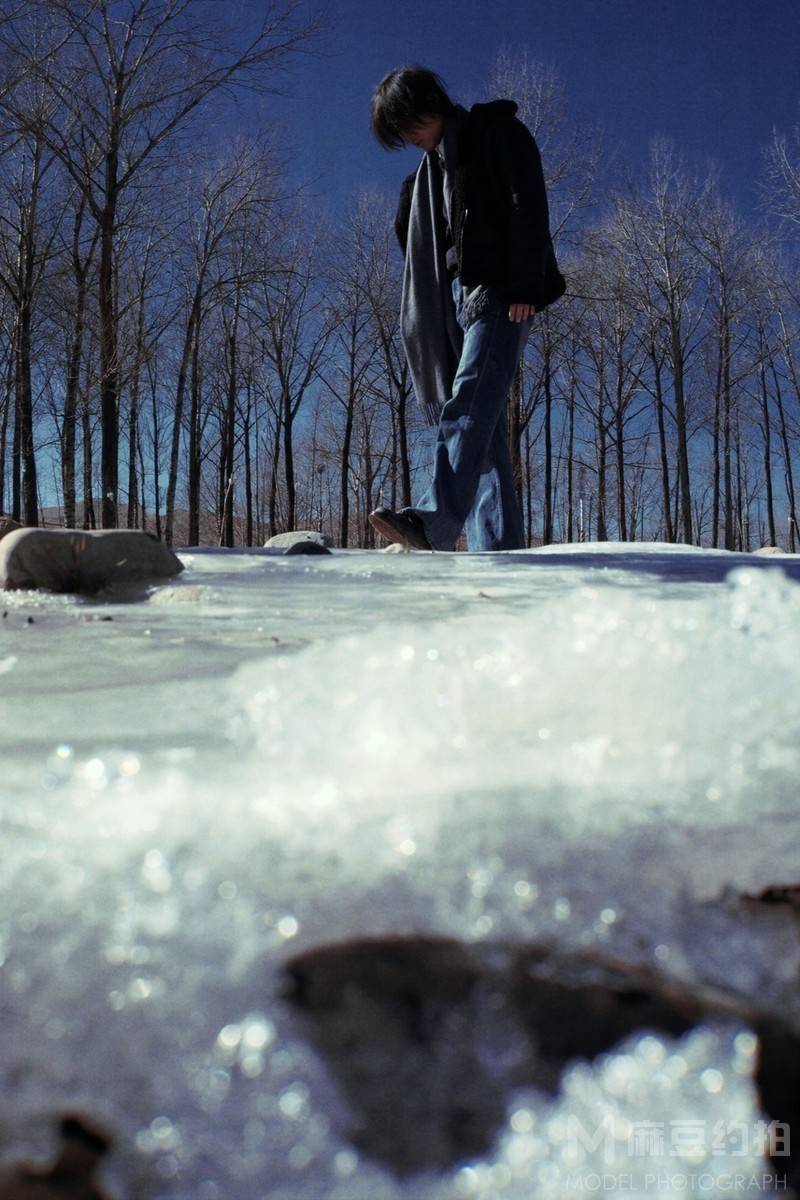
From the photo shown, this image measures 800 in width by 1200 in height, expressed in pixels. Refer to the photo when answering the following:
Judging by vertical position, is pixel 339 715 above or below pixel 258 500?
below

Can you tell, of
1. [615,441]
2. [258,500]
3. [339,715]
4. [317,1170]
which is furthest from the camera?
[258,500]

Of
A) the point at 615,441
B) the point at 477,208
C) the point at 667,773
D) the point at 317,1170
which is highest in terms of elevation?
the point at 615,441

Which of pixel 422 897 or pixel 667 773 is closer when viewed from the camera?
pixel 422 897

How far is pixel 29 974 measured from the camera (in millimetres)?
489

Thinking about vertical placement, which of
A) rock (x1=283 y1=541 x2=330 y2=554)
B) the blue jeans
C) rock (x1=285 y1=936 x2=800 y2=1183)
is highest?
the blue jeans

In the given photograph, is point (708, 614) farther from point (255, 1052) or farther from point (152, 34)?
point (152, 34)

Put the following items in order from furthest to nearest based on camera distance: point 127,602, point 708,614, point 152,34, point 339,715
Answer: point 152,34
point 127,602
point 708,614
point 339,715

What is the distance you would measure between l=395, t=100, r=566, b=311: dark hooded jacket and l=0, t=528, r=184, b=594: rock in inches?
80.3

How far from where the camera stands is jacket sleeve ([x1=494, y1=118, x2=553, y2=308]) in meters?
3.52

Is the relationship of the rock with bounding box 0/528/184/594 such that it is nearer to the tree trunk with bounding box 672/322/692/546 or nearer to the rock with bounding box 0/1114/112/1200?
the rock with bounding box 0/1114/112/1200

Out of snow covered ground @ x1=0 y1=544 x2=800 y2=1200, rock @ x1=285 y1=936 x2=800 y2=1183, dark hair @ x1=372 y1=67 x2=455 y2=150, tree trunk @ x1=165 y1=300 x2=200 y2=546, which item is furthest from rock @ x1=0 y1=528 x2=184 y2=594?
tree trunk @ x1=165 y1=300 x2=200 y2=546

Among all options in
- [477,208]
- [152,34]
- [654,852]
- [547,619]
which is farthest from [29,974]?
[152,34]

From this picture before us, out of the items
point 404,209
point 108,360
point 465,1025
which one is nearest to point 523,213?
point 404,209

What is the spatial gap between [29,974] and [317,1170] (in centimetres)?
20
